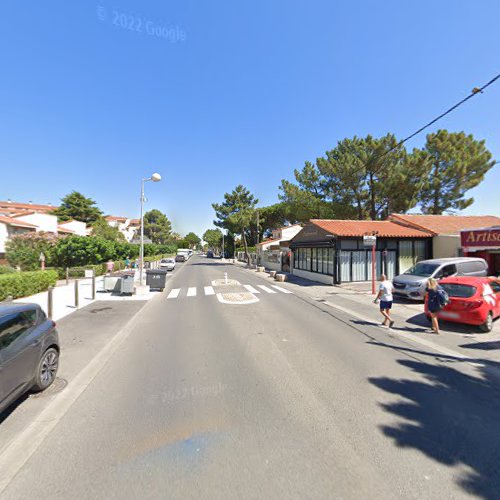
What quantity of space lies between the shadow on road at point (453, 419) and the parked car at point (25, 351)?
15.7 feet

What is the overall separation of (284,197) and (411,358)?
99.0ft

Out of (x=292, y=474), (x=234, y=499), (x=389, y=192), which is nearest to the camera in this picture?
(x=234, y=499)

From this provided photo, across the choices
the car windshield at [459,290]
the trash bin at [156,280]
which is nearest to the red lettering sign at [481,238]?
the car windshield at [459,290]

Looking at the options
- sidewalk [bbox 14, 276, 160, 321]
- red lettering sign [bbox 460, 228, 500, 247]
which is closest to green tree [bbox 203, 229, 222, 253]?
sidewalk [bbox 14, 276, 160, 321]

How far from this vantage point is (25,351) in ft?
12.6

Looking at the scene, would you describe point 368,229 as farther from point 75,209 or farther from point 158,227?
point 158,227

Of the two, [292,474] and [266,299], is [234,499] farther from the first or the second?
[266,299]

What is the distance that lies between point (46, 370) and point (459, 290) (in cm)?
999

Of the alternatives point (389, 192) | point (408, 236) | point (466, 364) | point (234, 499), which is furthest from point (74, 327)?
point (389, 192)

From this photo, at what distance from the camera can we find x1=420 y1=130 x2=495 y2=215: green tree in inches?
1004

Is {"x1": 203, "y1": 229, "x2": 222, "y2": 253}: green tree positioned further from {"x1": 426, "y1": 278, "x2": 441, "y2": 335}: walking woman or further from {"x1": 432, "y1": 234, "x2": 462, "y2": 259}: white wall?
{"x1": 426, "y1": 278, "x2": 441, "y2": 335}: walking woman

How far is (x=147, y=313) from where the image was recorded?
980cm

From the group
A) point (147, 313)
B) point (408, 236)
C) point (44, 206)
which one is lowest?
point (147, 313)

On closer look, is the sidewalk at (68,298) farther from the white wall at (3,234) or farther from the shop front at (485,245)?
the white wall at (3,234)
